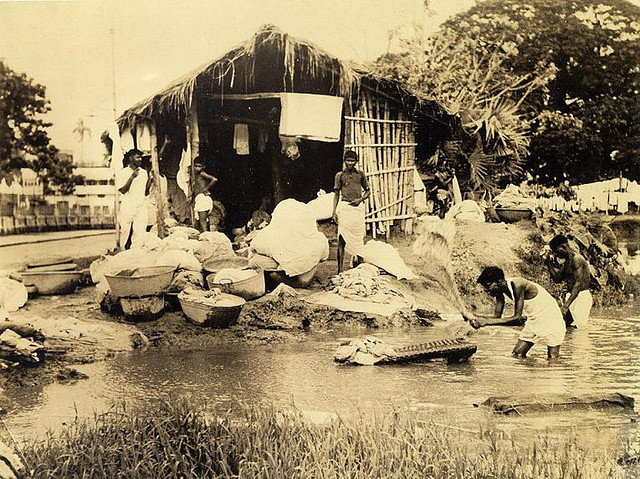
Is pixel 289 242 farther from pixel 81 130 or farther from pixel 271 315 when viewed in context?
pixel 81 130

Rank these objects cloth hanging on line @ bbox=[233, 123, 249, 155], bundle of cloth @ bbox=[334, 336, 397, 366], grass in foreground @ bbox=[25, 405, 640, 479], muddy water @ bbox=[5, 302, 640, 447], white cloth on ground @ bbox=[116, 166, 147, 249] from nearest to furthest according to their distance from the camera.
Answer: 1. grass in foreground @ bbox=[25, 405, 640, 479]
2. muddy water @ bbox=[5, 302, 640, 447]
3. bundle of cloth @ bbox=[334, 336, 397, 366]
4. cloth hanging on line @ bbox=[233, 123, 249, 155]
5. white cloth on ground @ bbox=[116, 166, 147, 249]

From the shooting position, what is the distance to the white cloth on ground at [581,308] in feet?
11.5

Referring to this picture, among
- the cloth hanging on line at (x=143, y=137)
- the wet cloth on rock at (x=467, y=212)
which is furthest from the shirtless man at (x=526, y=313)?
the cloth hanging on line at (x=143, y=137)

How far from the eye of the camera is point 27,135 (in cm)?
342

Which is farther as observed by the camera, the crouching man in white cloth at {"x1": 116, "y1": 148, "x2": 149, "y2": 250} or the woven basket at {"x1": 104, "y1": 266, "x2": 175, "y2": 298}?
the crouching man in white cloth at {"x1": 116, "y1": 148, "x2": 149, "y2": 250}

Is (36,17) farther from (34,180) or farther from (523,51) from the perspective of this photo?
(523,51)

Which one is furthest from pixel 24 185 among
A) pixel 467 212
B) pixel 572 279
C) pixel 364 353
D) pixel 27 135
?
pixel 572 279

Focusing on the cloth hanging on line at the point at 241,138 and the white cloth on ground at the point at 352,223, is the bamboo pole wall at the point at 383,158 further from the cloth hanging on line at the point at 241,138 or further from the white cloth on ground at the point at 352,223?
the cloth hanging on line at the point at 241,138

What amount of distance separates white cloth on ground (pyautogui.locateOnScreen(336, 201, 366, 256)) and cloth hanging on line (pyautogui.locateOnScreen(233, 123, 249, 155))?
1.96ft

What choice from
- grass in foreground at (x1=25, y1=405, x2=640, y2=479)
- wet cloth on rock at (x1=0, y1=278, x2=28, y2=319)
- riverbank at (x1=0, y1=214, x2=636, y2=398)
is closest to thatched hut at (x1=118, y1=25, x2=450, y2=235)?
riverbank at (x1=0, y1=214, x2=636, y2=398)

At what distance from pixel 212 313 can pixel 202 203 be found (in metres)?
0.63

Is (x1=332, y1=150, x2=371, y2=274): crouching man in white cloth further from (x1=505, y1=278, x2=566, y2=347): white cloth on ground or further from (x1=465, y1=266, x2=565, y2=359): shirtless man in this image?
(x1=505, y1=278, x2=566, y2=347): white cloth on ground

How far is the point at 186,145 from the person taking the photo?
3.57m

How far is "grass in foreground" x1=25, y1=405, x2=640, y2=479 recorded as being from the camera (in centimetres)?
292
